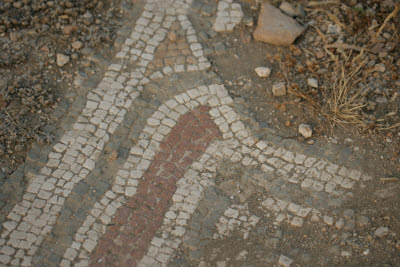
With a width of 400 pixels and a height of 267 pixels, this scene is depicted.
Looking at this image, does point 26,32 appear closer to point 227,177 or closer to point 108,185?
point 108,185

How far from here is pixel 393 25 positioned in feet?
20.9

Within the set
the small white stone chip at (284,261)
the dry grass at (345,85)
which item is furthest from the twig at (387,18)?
the small white stone chip at (284,261)

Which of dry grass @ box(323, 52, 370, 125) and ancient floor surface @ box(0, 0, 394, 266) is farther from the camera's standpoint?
dry grass @ box(323, 52, 370, 125)

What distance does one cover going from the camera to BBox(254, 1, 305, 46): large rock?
6.57 meters

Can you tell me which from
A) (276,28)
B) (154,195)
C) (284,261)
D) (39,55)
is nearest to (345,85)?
(276,28)

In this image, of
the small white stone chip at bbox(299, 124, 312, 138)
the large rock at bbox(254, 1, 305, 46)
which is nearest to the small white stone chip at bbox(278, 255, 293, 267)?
the small white stone chip at bbox(299, 124, 312, 138)

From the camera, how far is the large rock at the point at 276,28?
6.57 meters

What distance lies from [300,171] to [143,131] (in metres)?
2.14

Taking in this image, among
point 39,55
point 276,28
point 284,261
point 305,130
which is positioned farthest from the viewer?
point 276,28

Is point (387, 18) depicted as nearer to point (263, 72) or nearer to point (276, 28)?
point (276, 28)

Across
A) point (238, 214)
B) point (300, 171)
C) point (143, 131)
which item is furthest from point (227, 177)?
point (143, 131)

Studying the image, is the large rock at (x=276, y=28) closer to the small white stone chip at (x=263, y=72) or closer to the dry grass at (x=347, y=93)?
the small white stone chip at (x=263, y=72)

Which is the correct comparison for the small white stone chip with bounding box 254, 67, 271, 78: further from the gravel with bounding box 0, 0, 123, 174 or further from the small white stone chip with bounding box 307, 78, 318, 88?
the gravel with bounding box 0, 0, 123, 174

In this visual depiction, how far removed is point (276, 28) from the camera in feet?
21.6
